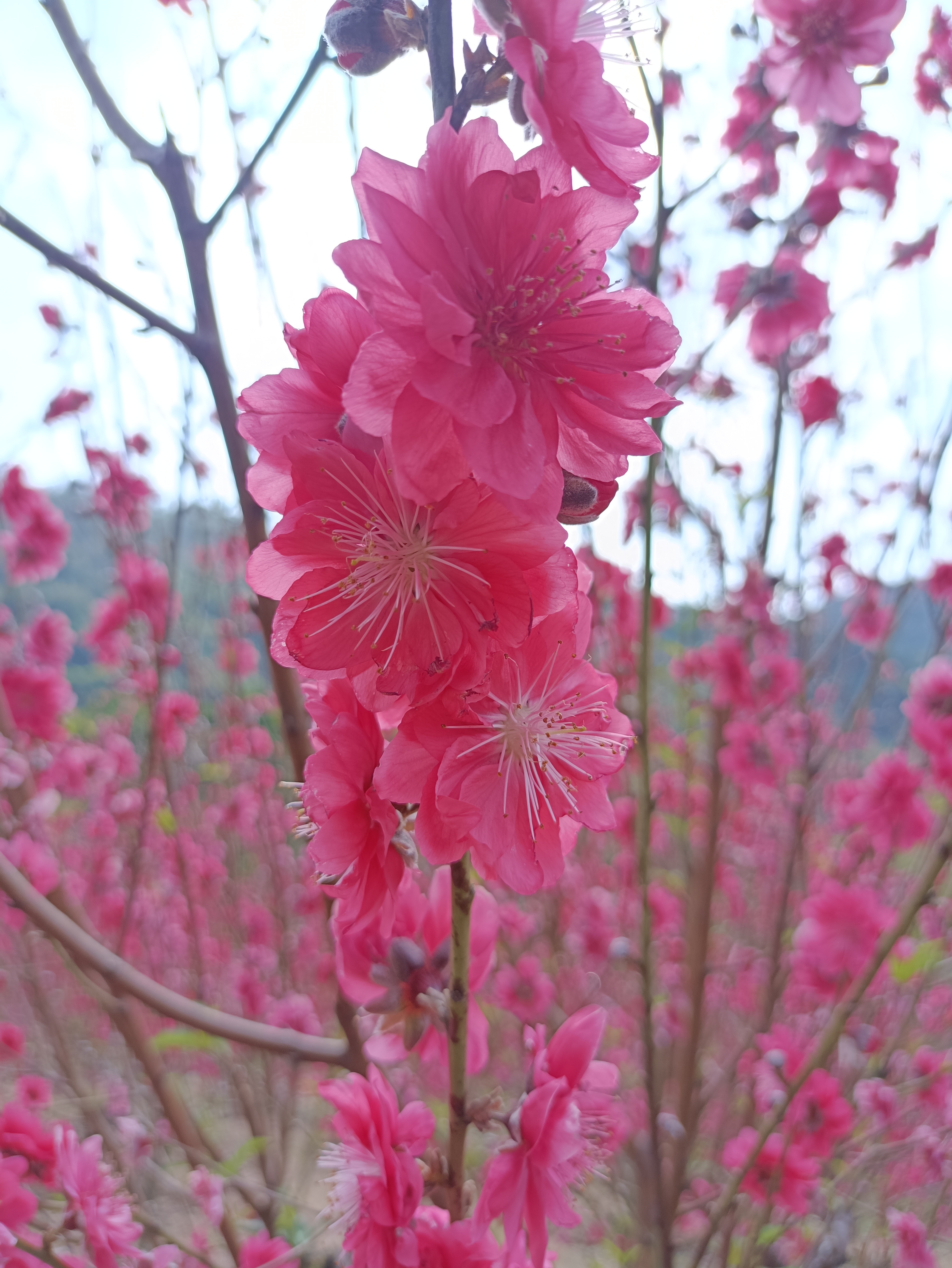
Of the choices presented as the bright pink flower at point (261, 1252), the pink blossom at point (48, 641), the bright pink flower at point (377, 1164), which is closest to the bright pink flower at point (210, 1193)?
the bright pink flower at point (261, 1252)

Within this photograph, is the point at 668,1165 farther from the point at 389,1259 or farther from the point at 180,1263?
the point at 389,1259

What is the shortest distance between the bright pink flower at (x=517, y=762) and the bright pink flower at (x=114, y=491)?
303 centimetres

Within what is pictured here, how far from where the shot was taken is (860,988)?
140 cm

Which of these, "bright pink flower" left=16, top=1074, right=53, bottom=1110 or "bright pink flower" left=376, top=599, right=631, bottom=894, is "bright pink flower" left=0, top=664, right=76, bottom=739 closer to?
"bright pink flower" left=16, top=1074, right=53, bottom=1110

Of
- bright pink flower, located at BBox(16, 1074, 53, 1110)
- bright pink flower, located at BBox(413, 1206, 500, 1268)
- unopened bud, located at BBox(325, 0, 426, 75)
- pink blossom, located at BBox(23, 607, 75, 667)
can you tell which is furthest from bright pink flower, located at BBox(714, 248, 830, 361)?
pink blossom, located at BBox(23, 607, 75, 667)

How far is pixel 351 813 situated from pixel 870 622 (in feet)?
12.2

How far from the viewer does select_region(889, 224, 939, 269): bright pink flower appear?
2.37 m

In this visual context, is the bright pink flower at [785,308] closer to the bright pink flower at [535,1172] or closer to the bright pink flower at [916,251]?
the bright pink flower at [916,251]

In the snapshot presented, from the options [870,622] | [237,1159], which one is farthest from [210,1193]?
[870,622]

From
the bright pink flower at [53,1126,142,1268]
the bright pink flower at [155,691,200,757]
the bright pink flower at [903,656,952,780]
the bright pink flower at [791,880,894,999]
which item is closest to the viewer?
the bright pink flower at [53,1126,142,1268]

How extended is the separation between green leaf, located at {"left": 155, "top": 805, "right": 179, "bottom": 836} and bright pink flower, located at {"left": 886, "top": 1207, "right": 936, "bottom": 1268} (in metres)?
2.56

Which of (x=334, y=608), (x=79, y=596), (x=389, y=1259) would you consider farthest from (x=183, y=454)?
(x=79, y=596)

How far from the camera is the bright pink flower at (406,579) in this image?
23.3 inches

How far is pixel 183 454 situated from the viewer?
7.52 ft
